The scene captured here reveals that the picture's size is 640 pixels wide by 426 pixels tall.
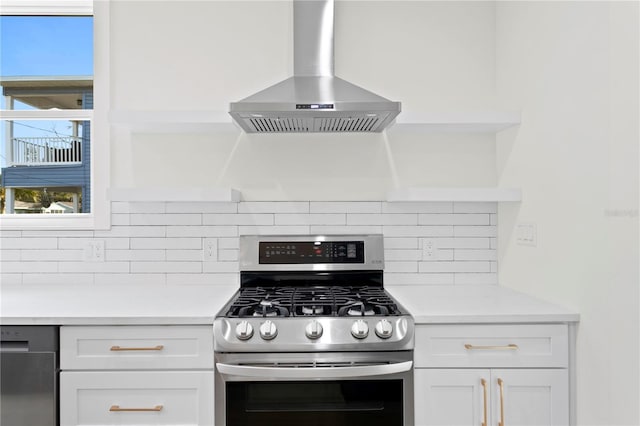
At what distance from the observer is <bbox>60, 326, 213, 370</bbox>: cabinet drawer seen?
179 cm

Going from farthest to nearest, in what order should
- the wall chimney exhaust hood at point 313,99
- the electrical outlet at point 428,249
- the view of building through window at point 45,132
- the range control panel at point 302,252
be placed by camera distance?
the view of building through window at point 45,132
the electrical outlet at point 428,249
the range control panel at point 302,252
the wall chimney exhaust hood at point 313,99

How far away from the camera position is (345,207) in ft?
8.41

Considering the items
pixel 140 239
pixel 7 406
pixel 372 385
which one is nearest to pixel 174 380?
pixel 7 406

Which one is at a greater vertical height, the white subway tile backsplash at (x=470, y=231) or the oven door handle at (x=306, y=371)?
the white subway tile backsplash at (x=470, y=231)

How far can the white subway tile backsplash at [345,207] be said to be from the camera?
2559mm

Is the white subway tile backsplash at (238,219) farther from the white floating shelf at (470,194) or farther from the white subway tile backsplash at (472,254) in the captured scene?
the white subway tile backsplash at (472,254)

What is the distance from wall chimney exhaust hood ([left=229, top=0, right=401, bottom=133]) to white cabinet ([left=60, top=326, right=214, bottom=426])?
927mm

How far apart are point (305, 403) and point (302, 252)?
34.1 inches

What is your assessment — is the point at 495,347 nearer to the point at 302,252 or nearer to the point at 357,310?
the point at 357,310

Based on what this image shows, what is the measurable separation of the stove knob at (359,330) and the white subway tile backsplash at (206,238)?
2.70 ft

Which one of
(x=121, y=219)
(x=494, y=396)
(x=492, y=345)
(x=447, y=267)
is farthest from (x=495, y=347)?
(x=121, y=219)

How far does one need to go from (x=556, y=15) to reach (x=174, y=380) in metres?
2.04

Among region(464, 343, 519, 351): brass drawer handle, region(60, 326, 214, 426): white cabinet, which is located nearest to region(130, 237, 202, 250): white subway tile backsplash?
region(60, 326, 214, 426): white cabinet

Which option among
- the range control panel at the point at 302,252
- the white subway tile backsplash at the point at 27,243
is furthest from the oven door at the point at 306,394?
the white subway tile backsplash at the point at 27,243
